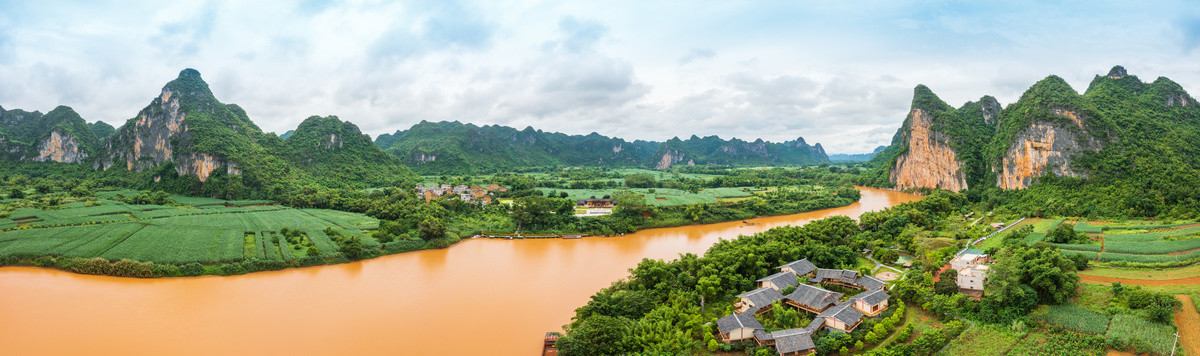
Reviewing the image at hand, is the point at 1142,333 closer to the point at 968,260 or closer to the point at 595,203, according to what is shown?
the point at 968,260

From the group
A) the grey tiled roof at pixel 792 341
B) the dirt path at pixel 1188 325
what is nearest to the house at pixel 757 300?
the grey tiled roof at pixel 792 341

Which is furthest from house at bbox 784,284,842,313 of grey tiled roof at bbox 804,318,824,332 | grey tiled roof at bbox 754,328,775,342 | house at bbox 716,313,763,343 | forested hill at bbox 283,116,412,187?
forested hill at bbox 283,116,412,187

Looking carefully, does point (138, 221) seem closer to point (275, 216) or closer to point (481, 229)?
point (275, 216)

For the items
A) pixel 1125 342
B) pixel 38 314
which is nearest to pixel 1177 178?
pixel 1125 342

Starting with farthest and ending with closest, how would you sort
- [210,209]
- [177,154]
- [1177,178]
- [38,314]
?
[177,154] < [210,209] < [1177,178] < [38,314]

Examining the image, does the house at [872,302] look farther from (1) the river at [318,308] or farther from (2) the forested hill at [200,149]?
(2) the forested hill at [200,149]
